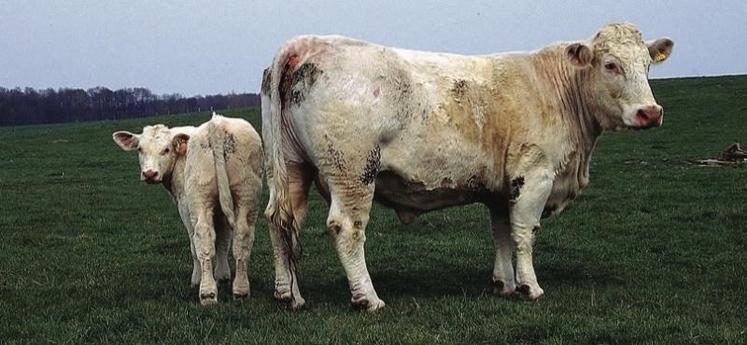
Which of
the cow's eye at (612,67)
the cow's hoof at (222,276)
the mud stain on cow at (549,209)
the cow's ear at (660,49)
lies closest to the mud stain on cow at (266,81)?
the cow's hoof at (222,276)

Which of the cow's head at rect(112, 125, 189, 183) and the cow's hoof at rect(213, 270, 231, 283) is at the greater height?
the cow's head at rect(112, 125, 189, 183)

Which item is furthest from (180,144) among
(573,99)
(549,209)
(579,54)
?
(579,54)

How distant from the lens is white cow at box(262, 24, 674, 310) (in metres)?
7.15

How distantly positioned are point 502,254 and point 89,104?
11757 cm

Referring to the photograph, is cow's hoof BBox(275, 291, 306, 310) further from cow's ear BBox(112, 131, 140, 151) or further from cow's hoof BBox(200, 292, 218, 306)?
cow's ear BBox(112, 131, 140, 151)

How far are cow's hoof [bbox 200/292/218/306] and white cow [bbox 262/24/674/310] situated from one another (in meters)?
0.62

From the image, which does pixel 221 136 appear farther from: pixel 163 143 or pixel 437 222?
pixel 437 222

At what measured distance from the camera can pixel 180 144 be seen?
9.30 metres

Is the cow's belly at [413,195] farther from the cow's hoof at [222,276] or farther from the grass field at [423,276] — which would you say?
the cow's hoof at [222,276]

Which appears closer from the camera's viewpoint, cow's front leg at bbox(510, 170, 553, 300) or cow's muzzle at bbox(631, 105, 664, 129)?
cow's muzzle at bbox(631, 105, 664, 129)

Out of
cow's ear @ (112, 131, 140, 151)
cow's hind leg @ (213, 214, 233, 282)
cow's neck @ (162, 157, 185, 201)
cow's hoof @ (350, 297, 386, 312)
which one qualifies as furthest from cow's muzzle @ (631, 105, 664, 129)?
cow's ear @ (112, 131, 140, 151)

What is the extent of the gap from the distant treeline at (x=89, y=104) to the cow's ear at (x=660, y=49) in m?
99.3

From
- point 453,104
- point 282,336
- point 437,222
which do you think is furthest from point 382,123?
point 437,222

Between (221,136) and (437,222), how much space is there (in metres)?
6.43
